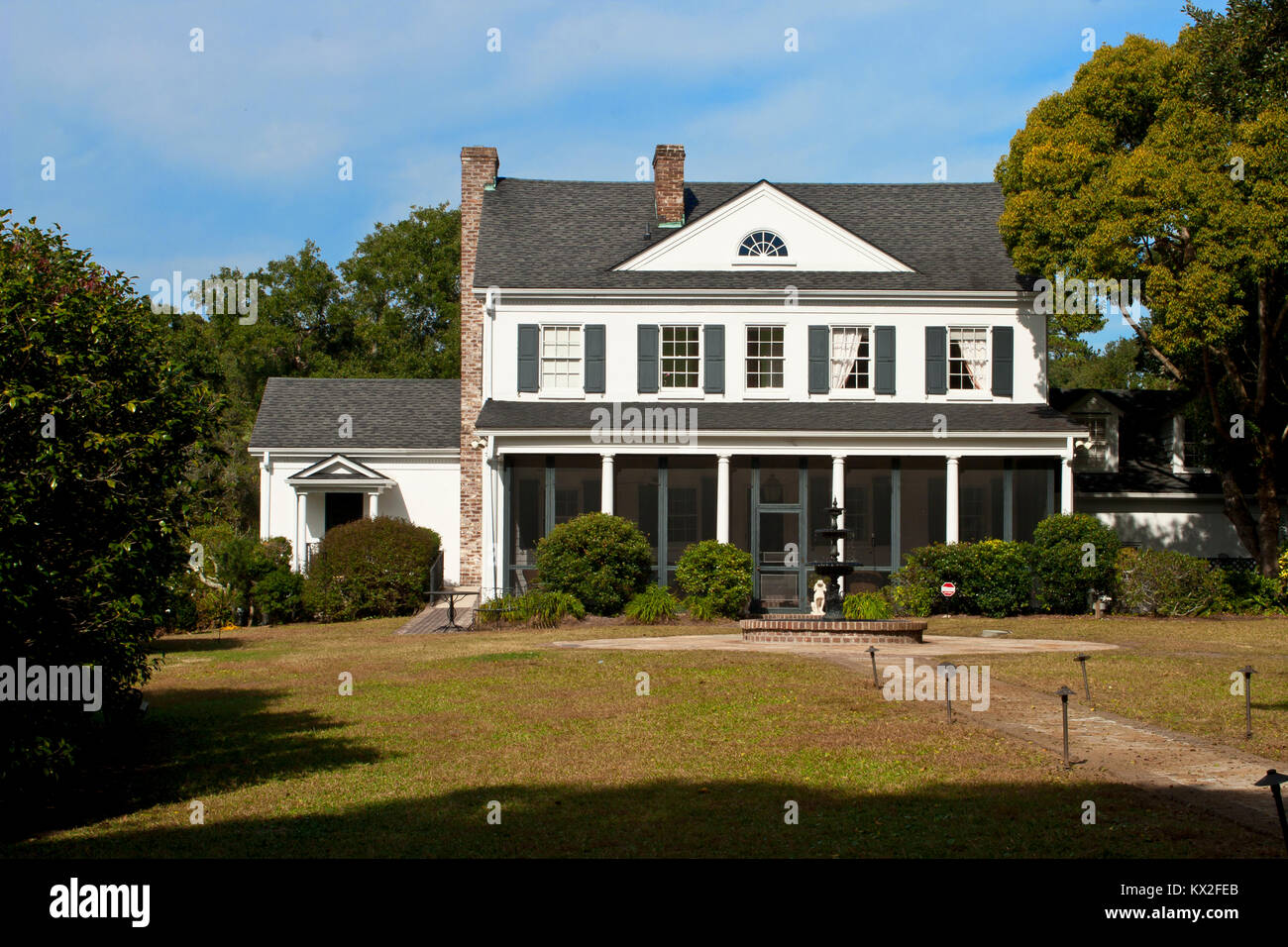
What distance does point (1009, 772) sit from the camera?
32.3 feet

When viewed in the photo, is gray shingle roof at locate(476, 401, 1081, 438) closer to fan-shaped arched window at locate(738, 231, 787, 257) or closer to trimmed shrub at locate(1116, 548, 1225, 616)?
trimmed shrub at locate(1116, 548, 1225, 616)

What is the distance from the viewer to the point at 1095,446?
1244 inches

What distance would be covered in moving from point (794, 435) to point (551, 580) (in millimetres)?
6076

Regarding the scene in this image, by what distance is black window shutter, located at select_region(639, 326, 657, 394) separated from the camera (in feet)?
91.3

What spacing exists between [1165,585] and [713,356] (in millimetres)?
10763

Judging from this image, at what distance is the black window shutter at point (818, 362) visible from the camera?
27.8 m

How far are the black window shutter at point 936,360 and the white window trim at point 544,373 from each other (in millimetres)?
7960

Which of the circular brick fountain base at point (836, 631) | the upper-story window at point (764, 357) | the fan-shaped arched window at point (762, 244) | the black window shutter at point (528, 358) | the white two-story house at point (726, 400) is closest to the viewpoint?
the circular brick fountain base at point (836, 631)

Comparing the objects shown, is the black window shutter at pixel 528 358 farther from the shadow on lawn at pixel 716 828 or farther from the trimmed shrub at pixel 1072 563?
the shadow on lawn at pixel 716 828

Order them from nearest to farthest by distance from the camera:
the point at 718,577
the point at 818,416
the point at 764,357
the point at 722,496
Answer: the point at 718,577 < the point at 722,496 < the point at 818,416 < the point at 764,357

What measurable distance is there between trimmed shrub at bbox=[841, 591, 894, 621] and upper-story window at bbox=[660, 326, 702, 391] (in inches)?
264

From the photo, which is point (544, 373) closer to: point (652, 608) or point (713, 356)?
point (713, 356)

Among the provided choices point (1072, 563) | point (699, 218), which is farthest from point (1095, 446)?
point (699, 218)

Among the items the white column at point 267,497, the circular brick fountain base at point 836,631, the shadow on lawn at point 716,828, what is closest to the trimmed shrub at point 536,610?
the circular brick fountain base at point 836,631
